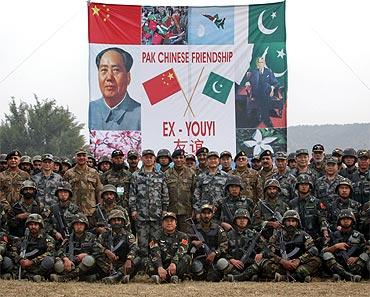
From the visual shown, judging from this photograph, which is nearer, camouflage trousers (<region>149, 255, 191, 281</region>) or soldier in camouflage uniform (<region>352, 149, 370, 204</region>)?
camouflage trousers (<region>149, 255, 191, 281</region>)

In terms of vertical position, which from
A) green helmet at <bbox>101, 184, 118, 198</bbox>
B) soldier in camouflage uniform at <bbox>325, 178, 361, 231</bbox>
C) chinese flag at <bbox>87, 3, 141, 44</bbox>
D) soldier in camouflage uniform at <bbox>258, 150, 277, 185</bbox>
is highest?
chinese flag at <bbox>87, 3, 141, 44</bbox>

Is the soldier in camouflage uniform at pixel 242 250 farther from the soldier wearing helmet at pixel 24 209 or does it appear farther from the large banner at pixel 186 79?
the large banner at pixel 186 79

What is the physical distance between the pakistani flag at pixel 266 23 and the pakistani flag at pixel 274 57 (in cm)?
11

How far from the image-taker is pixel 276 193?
9781mm

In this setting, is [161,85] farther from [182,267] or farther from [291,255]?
[291,255]

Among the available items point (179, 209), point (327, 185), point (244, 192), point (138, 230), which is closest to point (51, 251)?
point (138, 230)

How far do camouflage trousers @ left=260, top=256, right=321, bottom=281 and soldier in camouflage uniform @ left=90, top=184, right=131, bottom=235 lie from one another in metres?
1.92

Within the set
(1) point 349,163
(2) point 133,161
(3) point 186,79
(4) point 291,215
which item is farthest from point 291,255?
(3) point 186,79

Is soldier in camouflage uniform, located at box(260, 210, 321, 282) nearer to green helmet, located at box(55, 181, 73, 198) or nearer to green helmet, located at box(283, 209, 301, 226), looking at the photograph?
green helmet, located at box(283, 209, 301, 226)

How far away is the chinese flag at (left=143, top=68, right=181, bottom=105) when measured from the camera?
487 inches

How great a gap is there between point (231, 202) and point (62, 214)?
7.68 feet

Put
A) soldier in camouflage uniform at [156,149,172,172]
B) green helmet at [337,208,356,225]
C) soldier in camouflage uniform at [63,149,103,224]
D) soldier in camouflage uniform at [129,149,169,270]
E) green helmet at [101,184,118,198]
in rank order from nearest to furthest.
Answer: green helmet at [337,208,356,225]
green helmet at [101,184,118,198]
soldier in camouflage uniform at [129,149,169,270]
soldier in camouflage uniform at [63,149,103,224]
soldier in camouflage uniform at [156,149,172,172]

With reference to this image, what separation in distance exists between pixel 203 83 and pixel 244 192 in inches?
108

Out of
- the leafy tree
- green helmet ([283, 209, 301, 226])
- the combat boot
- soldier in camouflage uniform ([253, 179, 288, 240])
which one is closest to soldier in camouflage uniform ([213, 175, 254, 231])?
soldier in camouflage uniform ([253, 179, 288, 240])
